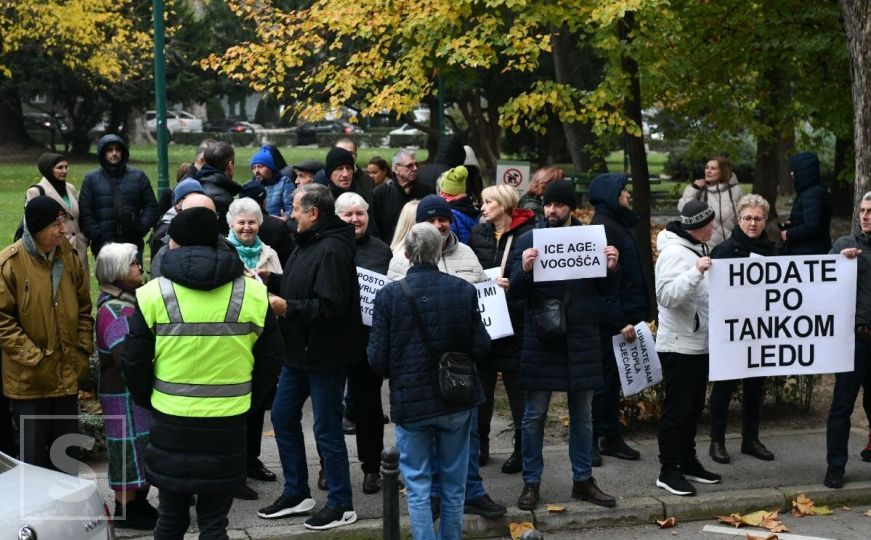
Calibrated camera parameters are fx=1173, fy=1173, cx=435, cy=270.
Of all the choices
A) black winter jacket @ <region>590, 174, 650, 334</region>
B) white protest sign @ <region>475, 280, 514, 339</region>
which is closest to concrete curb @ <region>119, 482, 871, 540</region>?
white protest sign @ <region>475, 280, 514, 339</region>

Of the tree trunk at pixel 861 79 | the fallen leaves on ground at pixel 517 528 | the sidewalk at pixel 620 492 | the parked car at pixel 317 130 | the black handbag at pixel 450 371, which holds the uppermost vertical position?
the parked car at pixel 317 130

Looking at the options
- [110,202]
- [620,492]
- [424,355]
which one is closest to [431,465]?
[424,355]

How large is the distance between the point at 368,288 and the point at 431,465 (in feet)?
4.97

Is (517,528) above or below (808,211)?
below

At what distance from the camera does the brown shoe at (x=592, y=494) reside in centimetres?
753

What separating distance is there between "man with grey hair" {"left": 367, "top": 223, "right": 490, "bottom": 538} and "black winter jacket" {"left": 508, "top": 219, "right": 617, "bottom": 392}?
1.03 metres

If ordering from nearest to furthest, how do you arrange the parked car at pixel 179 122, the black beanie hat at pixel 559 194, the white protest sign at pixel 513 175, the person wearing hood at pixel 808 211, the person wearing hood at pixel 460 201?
the black beanie hat at pixel 559 194 → the person wearing hood at pixel 460 201 → the person wearing hood at pixel 808 211 → the white protest sign at pixel 513 175 → the parked car at pixel 179 122

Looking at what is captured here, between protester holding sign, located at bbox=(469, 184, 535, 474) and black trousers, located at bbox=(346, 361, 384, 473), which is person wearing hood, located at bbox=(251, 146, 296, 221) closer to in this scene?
protester holding sign, located at bbox=(469, 184, 535, 474)

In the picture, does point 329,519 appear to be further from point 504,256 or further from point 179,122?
point 179,122

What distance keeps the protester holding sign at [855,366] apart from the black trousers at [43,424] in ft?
16.4

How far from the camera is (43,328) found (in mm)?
6859

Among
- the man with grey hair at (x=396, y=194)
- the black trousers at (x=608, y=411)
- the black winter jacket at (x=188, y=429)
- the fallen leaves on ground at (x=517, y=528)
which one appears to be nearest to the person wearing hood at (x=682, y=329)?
the black trousers at (x=608, y=411)

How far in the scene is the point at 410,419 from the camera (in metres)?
6.18

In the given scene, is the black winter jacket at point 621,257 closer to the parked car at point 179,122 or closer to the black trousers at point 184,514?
the black trousers at point 184,514
